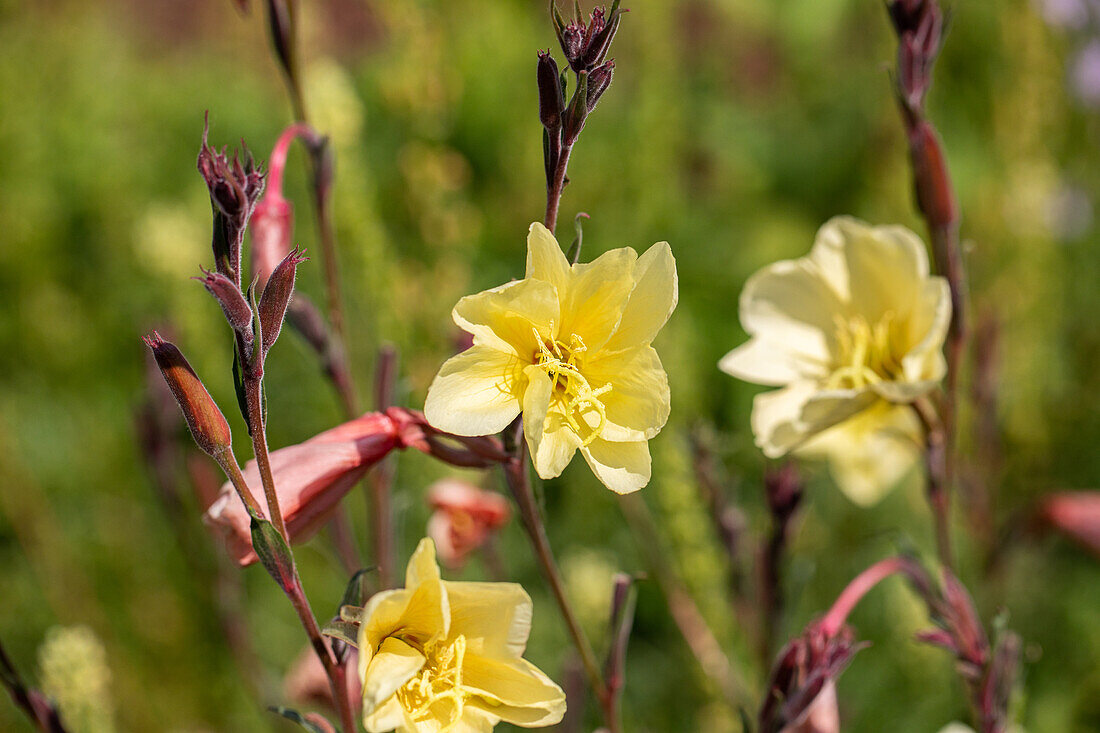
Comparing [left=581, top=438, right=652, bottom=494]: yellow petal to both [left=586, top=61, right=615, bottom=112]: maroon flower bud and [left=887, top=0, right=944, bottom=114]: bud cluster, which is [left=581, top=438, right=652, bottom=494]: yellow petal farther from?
[left=887, top=0, right=944, bottom=114]: bud cluster

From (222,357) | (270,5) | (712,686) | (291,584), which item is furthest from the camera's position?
(222,357)

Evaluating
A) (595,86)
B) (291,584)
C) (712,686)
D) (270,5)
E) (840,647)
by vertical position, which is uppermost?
(270,5)

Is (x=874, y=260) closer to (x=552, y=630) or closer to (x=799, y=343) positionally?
(x=799, y=343)

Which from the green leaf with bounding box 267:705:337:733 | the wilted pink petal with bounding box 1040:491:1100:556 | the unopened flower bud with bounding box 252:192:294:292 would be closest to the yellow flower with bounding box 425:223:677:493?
the green leaf with bounding box 267:705:337:733

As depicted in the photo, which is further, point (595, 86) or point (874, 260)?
point (874, 260)

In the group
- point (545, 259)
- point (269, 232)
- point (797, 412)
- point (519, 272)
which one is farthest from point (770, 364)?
point (519, 272)

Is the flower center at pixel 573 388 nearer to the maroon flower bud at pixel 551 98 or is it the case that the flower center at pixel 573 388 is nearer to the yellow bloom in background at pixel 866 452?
the maroon flower bud at pixel 551 98

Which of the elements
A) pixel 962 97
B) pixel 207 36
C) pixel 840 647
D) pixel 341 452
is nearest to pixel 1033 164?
pixel 962 97
